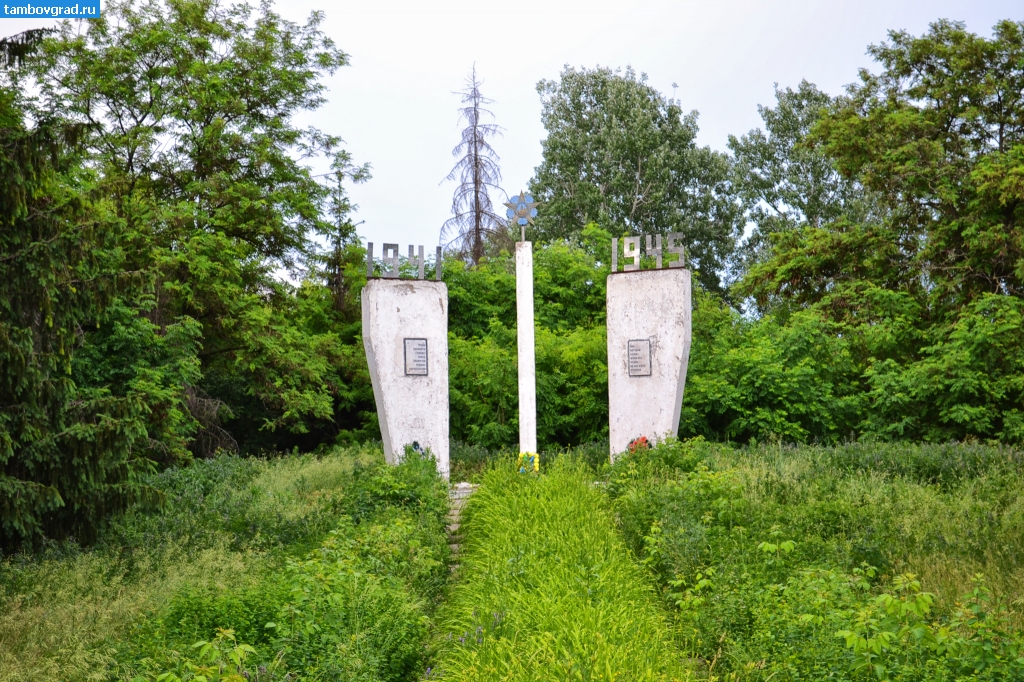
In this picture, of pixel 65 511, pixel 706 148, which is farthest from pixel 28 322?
pixel 706 148

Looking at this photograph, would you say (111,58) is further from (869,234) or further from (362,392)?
(869,234)

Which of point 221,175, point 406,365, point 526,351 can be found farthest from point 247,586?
point 221,175

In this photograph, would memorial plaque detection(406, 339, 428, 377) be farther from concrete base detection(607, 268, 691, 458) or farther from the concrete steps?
concrete base detection(607, 268, 691, 458)

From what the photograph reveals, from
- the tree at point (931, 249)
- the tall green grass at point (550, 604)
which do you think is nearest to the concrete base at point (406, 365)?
the tall green grass at point (550, 604)

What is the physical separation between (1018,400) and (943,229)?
407 centimetres

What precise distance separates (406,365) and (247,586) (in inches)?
247

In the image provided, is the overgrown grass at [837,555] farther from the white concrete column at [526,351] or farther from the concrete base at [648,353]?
the white concrete column at [526,351]

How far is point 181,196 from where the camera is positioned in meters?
18.0

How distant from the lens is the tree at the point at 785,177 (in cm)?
2881

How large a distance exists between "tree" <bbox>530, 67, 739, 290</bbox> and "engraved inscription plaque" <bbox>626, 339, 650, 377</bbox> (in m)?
15.1

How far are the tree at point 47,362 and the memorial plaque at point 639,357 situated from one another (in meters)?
7.09

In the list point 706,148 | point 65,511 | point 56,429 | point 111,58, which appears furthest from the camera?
point 706,148

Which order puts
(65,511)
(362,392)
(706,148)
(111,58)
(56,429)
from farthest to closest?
(706,148) → (362,392) → (111,58) → (65,511) → (56,429)

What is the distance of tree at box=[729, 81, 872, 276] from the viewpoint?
2881 cm
